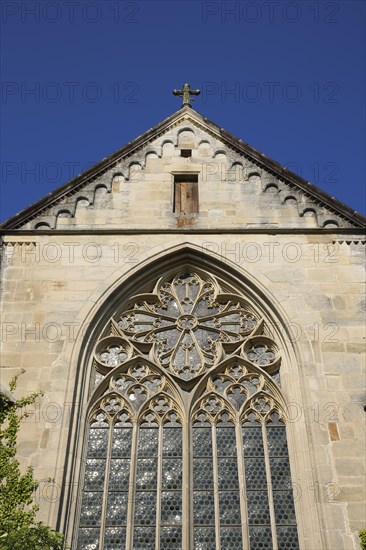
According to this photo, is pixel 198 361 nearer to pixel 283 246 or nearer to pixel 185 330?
pixel 185 330

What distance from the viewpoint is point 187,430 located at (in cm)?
1143

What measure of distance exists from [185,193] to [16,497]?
22.9 ft

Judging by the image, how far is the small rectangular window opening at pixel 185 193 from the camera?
14305 millimetres

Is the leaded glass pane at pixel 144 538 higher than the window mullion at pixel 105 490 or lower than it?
lower

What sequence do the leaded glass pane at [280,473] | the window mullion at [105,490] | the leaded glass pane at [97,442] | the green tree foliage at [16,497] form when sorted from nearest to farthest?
the green tree foliage at [16,497], the window mullion at [105,490], the leaded glass pane at [280,473], the leaded glass pane at [97,442]

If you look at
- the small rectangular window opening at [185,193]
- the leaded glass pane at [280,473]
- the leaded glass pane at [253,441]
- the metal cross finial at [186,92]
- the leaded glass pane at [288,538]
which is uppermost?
the metal cross finial at [186,92]

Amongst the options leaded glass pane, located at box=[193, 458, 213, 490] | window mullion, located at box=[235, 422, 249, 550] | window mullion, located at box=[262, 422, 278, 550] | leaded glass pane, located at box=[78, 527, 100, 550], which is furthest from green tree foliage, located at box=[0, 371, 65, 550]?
window mullion, located at box=[262, 422, 278, 550]

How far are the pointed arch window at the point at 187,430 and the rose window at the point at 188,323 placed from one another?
0.02 meters

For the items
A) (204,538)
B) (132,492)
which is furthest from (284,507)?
(132,492)

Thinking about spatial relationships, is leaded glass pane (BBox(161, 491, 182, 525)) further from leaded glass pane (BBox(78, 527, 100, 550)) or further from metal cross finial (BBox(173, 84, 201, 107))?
metal cross finial (BBox(173, 84, 201, 107))

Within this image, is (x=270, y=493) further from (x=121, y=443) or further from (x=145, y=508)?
(x=121, y=443)

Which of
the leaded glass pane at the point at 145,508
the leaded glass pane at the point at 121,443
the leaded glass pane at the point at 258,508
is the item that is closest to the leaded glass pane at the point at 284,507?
the leaded glass pane at the point at 258,508

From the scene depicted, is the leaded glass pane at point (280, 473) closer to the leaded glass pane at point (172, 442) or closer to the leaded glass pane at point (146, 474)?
the leaded glass pane at point (172, 442)

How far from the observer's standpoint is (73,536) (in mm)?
10258
